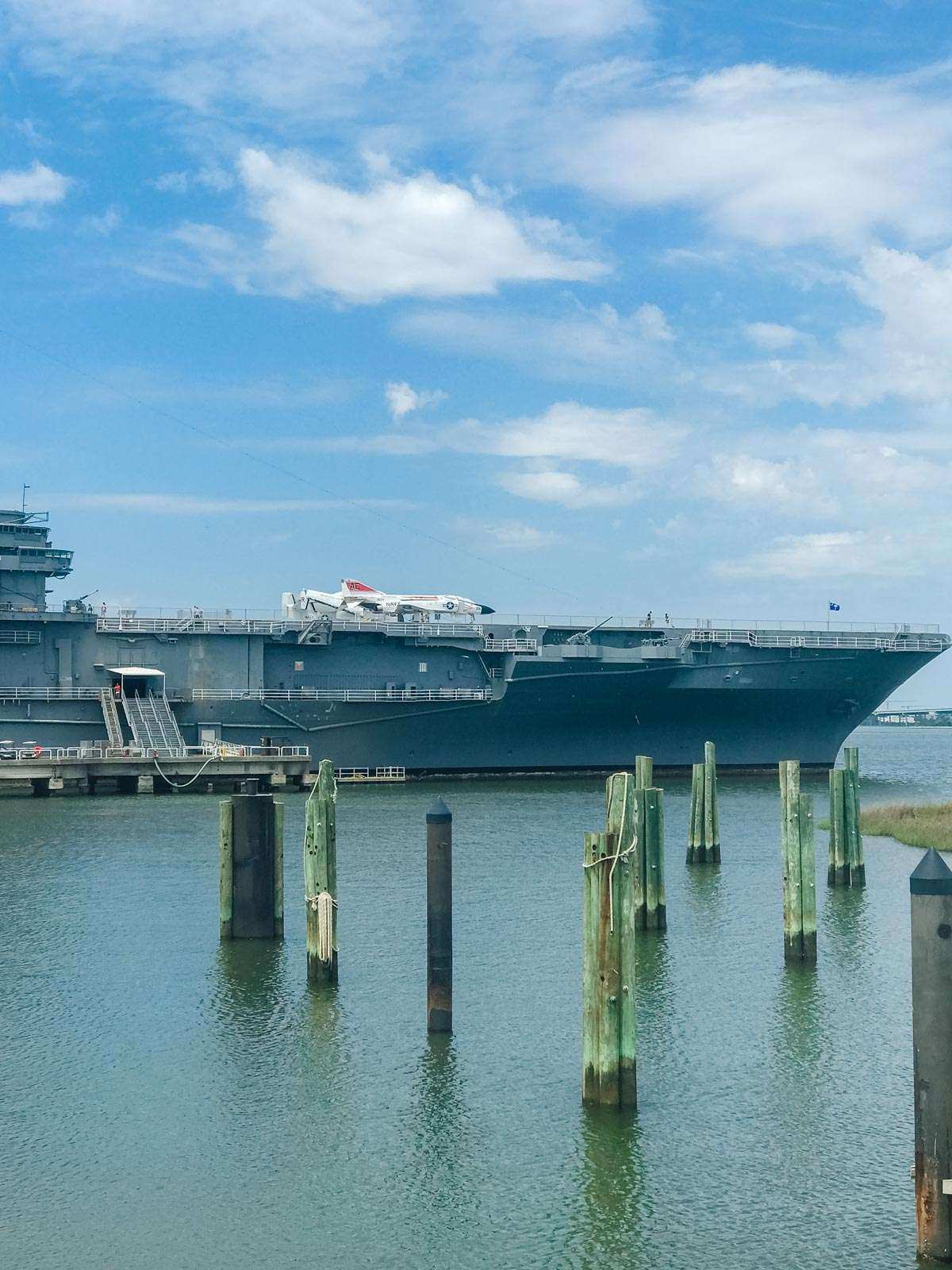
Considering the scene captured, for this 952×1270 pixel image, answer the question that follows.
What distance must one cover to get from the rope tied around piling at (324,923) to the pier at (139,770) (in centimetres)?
2602

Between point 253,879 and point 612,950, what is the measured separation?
9034mm

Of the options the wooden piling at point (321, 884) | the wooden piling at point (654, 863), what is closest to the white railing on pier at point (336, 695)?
the wooden piling at point (654, 863)

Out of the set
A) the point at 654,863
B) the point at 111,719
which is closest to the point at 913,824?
the point at 654,863

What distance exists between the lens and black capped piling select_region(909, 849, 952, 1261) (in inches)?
332

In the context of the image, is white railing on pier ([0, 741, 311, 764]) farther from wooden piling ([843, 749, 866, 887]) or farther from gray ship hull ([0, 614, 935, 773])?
wooden piling ([843, 749, 866, 887])

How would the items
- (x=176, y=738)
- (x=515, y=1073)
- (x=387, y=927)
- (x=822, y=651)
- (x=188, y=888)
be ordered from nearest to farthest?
(x=515, y=1073), (x=387, y=927), (x=188, y=888), (x=176, y=738), (x=822, y=651)

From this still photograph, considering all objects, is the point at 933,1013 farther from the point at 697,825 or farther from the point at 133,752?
the point at 133,752

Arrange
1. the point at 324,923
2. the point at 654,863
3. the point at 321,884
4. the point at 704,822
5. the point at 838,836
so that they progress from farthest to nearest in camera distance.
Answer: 1. the point at 704,822
2. the point at 838,836
3. the point at 654,863
4. the point at 324,923
5. the point at 321,884

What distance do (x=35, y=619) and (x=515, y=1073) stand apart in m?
38.2

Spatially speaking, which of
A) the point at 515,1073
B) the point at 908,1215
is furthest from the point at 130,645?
the point at 908,1215

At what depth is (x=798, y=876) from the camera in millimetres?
17641

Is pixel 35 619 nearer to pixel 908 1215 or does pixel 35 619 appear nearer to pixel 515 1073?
pixel 515 1073

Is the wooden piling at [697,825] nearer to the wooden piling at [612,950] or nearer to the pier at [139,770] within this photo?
the wooden piling at [612,950]

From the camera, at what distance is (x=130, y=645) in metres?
48.9
